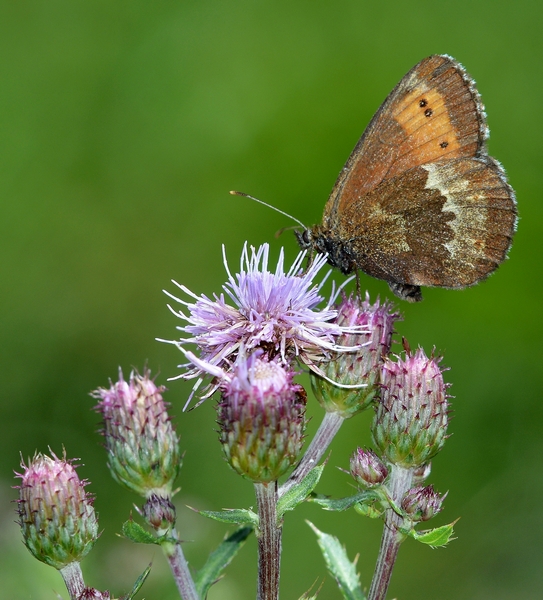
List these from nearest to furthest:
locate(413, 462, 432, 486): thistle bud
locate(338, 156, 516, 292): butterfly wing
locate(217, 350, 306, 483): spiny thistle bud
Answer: locate(217, 350, 306, 483): spiny thistle bud
locate(413, 462, 432, 486): thistle bud
locate(338, 156, 516, 292): butterfly wing

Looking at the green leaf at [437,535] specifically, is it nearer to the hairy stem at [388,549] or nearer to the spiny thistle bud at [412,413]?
the hairy stem at [388,549]

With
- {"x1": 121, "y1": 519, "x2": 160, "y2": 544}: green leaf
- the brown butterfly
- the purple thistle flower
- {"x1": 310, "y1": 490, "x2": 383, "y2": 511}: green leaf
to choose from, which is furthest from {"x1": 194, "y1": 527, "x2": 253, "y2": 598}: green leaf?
the brown butterfly

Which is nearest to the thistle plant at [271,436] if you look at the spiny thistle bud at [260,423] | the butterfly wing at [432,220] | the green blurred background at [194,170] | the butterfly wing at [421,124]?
the spiny thistle bud at [260,423]

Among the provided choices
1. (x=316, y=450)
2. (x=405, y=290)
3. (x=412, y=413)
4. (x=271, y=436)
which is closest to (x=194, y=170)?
(x=405, y=290)

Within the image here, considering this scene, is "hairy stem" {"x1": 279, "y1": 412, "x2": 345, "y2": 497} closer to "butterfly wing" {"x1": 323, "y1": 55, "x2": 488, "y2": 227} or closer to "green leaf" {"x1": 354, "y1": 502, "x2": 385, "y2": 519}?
"green leaf" {"x1": 354, "y1": 502, "x2": 385, "y2": 519}

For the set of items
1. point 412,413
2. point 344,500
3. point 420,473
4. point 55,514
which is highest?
point 412,413

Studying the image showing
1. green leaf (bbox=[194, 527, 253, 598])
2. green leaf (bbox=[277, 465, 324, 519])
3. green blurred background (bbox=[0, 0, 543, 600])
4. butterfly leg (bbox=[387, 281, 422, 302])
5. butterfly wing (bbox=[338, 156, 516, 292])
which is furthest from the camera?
green blurred background (bbox=[0, 0, 543, 600])

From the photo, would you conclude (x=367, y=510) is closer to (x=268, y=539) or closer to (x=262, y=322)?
(x=268, y=539)

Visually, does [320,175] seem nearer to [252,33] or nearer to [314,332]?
[252,33]
